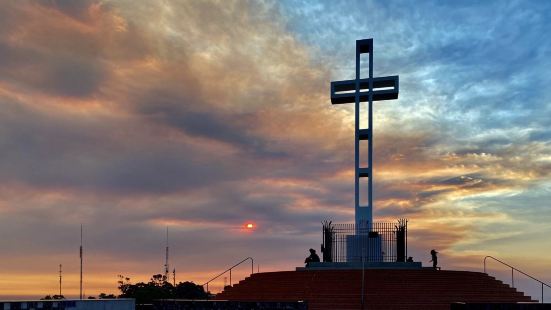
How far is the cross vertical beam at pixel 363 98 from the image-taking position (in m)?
35.1

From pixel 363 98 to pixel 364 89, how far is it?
635 millimetres

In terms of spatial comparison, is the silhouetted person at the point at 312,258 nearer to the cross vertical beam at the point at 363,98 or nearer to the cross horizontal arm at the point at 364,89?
the cross vertical beam at the point at 363,98

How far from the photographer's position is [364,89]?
1462 inches

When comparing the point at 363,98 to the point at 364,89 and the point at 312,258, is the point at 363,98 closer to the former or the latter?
the point at 364,89

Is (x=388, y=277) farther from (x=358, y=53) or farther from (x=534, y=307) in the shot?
(x=358, y=53)

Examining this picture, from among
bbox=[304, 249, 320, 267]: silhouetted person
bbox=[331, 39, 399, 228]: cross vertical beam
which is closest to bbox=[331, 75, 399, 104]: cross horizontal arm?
bbox=[331, 39, 399, 228]: cross vertical beam

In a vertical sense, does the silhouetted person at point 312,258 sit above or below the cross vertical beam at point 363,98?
below

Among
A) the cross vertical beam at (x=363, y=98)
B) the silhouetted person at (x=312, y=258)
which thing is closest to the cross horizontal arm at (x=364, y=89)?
the cross vertical beam at (x=363, y=98)

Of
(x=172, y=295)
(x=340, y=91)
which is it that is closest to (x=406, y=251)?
(x=340, y=91)

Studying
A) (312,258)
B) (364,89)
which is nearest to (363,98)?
(364,89)

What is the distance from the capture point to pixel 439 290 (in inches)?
1040

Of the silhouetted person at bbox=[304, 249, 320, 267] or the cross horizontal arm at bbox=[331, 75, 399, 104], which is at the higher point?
the cross horizontal arm at bbox=[331, 75, 399, 104]

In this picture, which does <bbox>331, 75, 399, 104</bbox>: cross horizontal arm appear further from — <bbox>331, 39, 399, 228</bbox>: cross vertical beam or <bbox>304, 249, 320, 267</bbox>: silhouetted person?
<bbox>304, 249, 320, 267</bbox>: silhouetted person

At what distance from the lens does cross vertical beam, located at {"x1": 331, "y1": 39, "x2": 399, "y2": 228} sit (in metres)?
35.1
